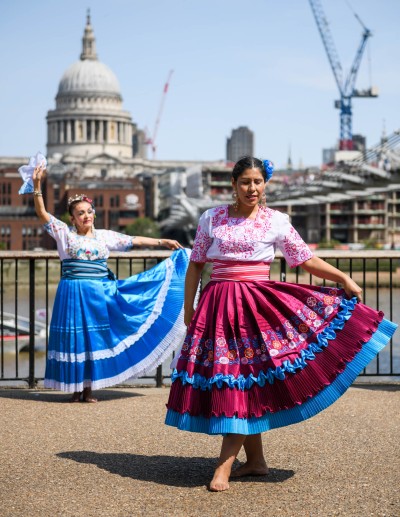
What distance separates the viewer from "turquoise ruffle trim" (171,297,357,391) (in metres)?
5.05

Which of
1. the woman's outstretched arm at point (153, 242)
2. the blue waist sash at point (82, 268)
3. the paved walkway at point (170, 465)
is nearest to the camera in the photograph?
the paved walkway at point (170, 465)

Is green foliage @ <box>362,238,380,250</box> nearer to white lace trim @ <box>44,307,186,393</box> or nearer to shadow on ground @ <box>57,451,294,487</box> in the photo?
white lace trim @ <box>44,307,186,393</box>

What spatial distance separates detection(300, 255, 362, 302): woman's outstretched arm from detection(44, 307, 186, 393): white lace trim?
2589mm

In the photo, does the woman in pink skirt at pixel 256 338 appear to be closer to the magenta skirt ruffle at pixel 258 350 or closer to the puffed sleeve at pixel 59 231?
the magenta skirt ruffle at pixel 258 350

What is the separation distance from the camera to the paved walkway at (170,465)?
4.69 m

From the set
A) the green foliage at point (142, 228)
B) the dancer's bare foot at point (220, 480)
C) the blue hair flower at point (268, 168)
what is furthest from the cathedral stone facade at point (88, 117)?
the dancer's bare foot at point (220, 480)

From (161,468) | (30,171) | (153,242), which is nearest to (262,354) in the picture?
(161,468)

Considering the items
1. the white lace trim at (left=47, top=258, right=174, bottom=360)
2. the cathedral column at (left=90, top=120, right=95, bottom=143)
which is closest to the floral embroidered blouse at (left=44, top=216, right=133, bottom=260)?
the white lace trim at (left=47, top=258, right=174, bottom=360)

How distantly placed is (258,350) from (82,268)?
2.80 m

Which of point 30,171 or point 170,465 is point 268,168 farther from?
point 30,171

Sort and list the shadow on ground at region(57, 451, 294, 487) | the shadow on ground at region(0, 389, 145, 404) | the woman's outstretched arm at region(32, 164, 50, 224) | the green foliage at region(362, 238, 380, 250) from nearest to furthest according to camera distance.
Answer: the shadow on ground at region(57, 451, 294, 487)
the woman's outstretched arm at region(32, 164, 50, 224)
the shadow on ground at region(0, 389, 145, 404)
the green foliage at region(362, 238, 380, 250)

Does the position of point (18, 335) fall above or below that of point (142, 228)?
below

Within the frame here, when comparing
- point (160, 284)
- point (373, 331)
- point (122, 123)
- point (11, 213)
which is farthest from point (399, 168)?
point (122, 123)

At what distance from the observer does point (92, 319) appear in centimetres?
772
